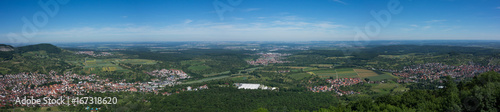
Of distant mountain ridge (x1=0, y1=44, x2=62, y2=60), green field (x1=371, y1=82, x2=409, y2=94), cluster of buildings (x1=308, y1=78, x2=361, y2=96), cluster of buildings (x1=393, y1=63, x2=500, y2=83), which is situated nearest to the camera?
cluster of buildings (x1=308, y1=78, x2=361, y2=96)

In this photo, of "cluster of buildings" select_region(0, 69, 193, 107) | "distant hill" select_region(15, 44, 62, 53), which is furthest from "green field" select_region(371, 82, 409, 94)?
"distant hill" select_region(15, 44, 62, 53)

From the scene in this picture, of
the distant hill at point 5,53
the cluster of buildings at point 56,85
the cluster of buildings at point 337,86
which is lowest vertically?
the cluster of buildings at point 337,86

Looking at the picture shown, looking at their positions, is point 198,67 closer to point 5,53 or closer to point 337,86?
point 337,86

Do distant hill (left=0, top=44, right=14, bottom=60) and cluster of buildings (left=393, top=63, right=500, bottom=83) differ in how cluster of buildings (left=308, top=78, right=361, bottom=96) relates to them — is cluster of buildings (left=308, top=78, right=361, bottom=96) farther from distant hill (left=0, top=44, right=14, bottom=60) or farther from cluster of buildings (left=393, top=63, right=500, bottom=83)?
distant hill (left=0, top=44, right=14, bottom=60)

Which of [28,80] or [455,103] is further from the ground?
[455,103]

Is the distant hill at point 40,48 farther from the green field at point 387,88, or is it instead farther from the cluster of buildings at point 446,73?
the cluster of buildings at point 446,73

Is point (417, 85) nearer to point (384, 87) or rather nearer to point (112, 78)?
point (384, 87)

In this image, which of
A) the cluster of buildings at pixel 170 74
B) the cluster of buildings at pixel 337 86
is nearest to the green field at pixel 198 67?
the cluster of buildings at pixel 170 74

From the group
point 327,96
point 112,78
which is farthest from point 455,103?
point 112,78
